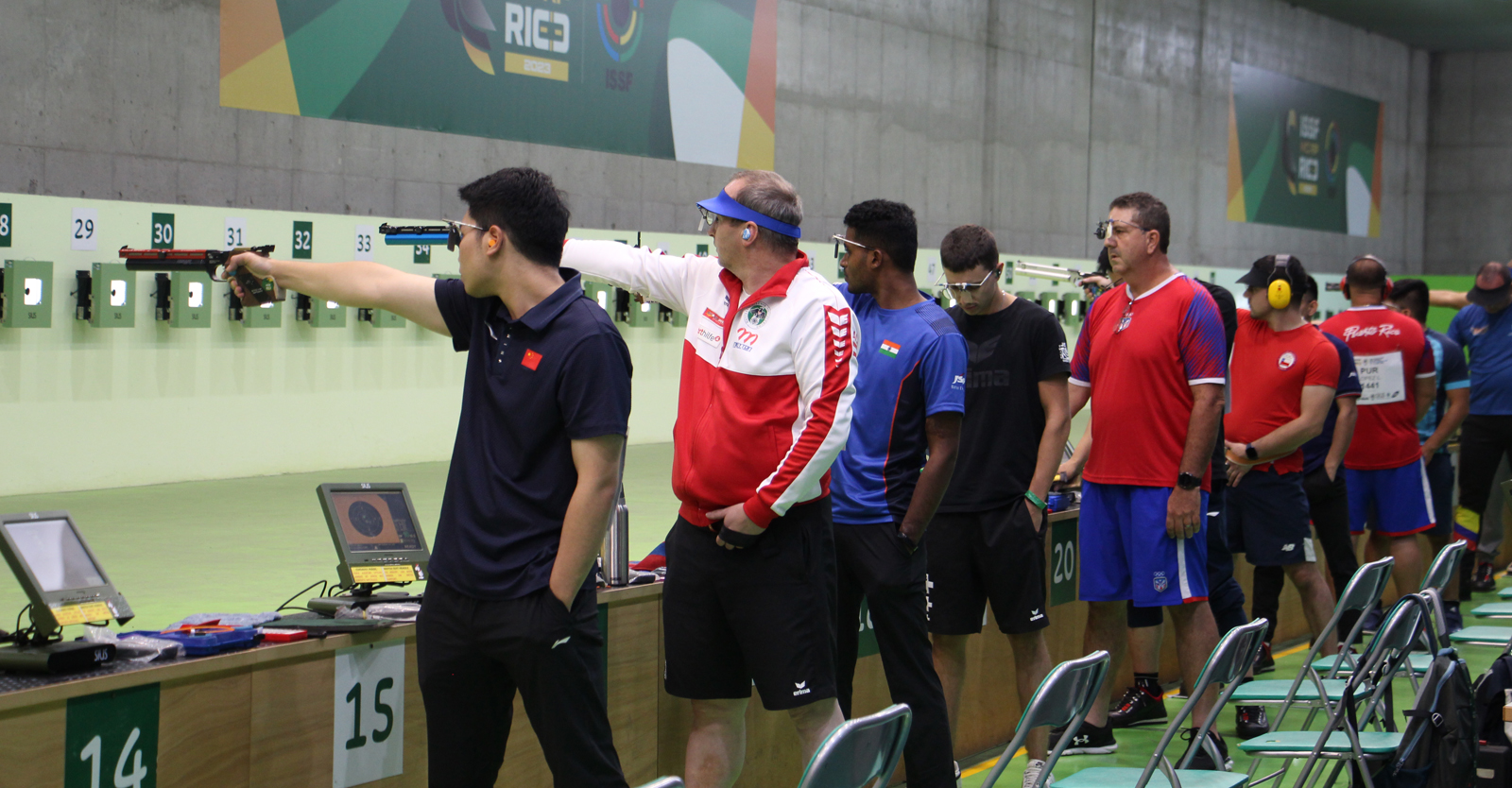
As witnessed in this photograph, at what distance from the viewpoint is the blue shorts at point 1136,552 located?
3758 mm

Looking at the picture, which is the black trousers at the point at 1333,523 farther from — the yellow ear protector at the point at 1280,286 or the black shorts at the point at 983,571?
the black shorts at the point at 983,571

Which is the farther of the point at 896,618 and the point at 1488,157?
the point at 1488,157

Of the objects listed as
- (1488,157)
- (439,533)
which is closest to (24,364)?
(439,533)

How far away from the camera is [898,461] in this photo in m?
3.11

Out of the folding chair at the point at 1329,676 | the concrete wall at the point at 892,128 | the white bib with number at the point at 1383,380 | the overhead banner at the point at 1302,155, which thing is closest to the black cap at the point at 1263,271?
the white bib with number at the point at 1383,380

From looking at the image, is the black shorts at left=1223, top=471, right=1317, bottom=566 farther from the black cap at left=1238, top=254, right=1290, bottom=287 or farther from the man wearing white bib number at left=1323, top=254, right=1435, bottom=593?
the man wearing white bib number at left=1323, top=254, right=1435, bottom=593

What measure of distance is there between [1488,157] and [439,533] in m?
21.3

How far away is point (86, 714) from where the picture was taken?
2.10 m

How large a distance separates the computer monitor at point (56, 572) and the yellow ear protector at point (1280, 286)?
3828 millimetres

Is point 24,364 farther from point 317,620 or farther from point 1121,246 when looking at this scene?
point 1121,246

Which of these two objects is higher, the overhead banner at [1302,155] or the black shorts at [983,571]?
the overhead banner at [1302,155]

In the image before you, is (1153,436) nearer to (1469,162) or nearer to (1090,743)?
(1090,743)

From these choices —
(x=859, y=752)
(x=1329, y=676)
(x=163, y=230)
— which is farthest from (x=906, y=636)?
(x=163, y=230)

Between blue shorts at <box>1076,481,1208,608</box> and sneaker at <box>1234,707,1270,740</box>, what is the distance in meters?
0.80
